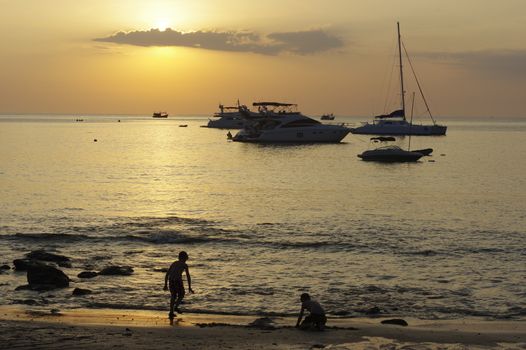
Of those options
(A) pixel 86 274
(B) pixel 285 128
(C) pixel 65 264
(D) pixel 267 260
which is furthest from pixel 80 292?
(B) pixel 285 128

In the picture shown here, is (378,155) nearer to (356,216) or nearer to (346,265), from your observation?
(356,216)

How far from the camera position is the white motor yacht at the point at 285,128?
12756cm

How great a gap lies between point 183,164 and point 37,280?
72.8 metres

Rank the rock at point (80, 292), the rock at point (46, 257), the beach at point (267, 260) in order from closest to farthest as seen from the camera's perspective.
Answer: the beach at point (267, 260), the rock at point (80, 292), the rock at point (46, 257)

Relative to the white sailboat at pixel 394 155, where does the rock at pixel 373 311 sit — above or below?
below

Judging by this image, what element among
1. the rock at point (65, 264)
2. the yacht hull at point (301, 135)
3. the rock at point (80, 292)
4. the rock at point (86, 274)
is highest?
the yacht hull at point (301, 135)

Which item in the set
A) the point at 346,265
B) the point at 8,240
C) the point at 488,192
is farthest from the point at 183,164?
the point at 346,265

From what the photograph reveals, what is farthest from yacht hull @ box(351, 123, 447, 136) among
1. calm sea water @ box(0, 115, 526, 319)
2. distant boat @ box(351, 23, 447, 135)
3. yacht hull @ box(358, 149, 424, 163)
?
calm sea water @ box(0, 115, 526, 319)

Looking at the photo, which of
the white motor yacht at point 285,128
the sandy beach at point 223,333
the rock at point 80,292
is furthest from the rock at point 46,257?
the white motor yacht at point 285,128

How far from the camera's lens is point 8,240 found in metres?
34.4

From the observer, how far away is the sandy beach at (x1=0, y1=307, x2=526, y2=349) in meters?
16.3

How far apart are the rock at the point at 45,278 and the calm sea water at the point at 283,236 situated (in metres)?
0.65

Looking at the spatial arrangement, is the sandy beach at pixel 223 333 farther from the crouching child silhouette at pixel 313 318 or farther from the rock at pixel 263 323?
the crouching child silhouette at pixel 313 318

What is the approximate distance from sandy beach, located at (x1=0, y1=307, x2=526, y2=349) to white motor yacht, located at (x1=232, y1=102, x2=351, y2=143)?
107735mm
